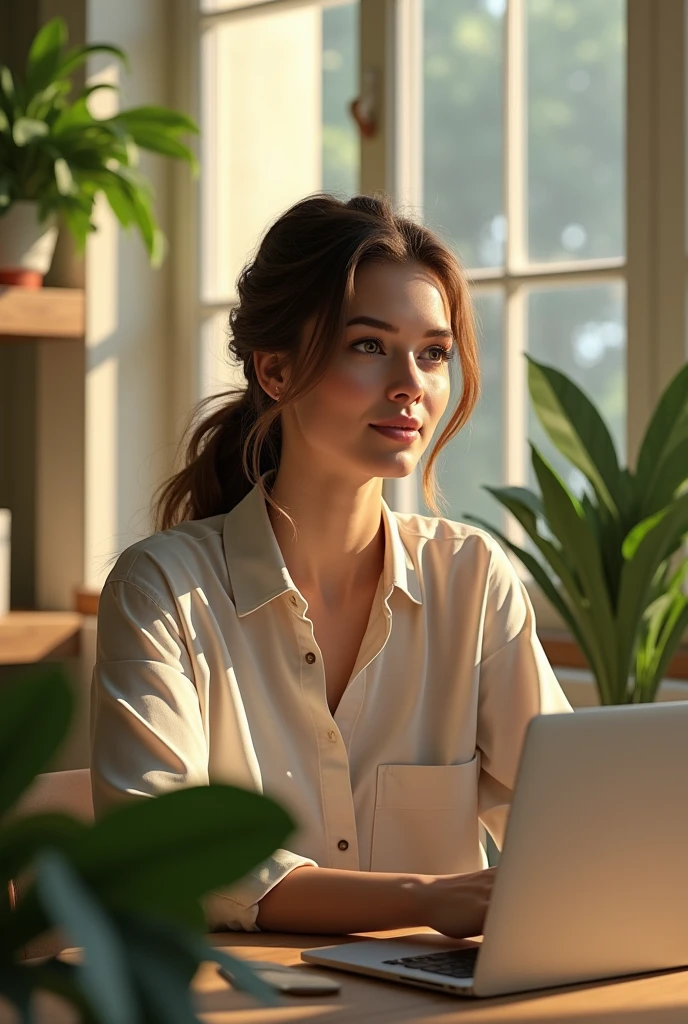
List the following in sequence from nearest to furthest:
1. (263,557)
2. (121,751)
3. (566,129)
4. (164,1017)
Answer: (164,1017) → (121,751) → (263,557) → (566,129)

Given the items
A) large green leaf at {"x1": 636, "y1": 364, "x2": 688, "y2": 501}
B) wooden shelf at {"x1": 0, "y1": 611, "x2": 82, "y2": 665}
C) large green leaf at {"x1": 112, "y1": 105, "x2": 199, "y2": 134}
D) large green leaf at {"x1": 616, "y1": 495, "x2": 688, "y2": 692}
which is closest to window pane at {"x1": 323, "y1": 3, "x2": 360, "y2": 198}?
large green leaf at {"x1": 112, "y1": 105, "x2": 199, "y2": 134}

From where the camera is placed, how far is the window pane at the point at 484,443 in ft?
10.3

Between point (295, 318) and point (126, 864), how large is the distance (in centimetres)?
152

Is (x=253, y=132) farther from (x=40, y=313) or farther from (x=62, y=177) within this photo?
(x=40, y=313)

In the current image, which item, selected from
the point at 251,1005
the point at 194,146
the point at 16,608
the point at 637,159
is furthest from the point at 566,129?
the point at 251,1005

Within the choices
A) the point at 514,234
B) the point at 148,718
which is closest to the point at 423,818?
the point at 148,718

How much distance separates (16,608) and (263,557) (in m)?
2.23

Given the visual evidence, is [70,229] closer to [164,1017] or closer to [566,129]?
[566,129]

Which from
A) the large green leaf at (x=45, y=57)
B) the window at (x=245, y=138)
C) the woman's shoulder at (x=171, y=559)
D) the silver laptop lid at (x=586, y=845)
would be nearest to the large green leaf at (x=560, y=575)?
the woman's shoulder at (x=171, y=559)

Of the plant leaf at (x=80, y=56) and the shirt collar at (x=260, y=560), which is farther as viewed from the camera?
the plant leaf at (x=80, y=56)

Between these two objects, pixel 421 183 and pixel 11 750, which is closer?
pixel 11 750

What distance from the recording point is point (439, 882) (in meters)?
1.39

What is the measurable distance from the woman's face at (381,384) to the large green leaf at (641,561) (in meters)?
0.53

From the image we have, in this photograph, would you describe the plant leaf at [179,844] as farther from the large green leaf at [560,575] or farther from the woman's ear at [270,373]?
the large green leaf at [560,575]
